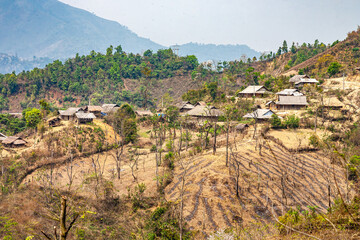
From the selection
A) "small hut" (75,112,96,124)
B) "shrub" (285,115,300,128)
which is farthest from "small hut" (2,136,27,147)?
"shrub" (285,115,300,128)

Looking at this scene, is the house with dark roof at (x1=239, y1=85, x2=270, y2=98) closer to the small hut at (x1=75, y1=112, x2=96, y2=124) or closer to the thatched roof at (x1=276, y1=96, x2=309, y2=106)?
the thatched roof at (x1=276, y1=96, x2=309, y2=106)

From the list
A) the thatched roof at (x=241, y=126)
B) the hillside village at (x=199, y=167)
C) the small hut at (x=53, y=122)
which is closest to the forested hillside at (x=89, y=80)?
the hillside village at (x=199, y=167)

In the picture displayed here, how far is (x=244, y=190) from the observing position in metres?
21.6

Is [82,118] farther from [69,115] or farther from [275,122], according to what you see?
[275,122]

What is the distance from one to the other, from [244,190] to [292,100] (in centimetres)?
3062

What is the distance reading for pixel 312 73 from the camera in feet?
228

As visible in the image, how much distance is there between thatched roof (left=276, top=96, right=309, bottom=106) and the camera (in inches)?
1813

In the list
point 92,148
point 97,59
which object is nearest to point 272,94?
point 92,148

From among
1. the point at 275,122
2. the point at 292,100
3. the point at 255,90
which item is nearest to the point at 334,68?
the point at 255,90

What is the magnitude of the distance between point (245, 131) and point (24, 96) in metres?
81.8

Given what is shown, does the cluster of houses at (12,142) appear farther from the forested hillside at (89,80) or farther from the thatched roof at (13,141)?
the forested hillside at (89,80)

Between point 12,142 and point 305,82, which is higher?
point 305,82

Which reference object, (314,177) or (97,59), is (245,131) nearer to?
(314,177)

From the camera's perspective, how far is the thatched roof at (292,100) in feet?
151
